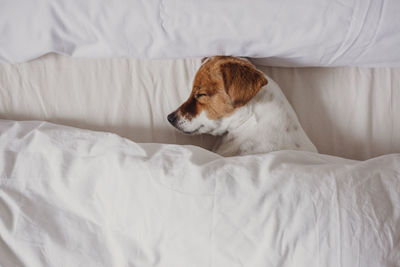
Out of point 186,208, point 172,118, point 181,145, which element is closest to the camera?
point 186,208

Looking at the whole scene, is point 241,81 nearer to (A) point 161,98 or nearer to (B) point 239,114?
(B) point 239,114

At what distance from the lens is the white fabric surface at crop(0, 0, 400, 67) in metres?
0.96

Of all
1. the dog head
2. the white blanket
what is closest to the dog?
the dog head

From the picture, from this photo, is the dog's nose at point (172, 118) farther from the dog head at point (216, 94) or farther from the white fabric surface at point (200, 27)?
the white fabric surface at point (200, 27)

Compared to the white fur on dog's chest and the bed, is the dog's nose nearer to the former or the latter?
the bed

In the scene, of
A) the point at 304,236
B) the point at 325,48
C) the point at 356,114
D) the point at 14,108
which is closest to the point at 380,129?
the point at 356,114

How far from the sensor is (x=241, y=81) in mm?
986

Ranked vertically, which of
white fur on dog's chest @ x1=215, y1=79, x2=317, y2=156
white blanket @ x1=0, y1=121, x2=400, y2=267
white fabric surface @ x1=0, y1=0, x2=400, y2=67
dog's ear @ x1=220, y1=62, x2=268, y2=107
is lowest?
white blanket @ x1=0, y1=121, x2=400, y2=267

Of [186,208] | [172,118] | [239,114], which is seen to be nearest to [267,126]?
[239,114]

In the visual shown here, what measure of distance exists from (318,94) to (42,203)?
92cm

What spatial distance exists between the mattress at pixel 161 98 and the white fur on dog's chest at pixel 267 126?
0.12 m

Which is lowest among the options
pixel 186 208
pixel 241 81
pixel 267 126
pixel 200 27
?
pixel 186 208

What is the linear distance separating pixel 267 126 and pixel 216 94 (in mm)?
191

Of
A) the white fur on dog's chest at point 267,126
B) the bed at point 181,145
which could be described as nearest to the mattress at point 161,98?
the bed at point 181,145
